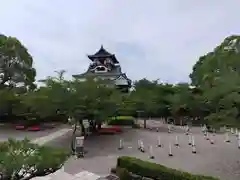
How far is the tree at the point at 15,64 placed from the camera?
25.5m

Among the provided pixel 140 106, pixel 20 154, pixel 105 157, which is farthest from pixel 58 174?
pixel 140 106

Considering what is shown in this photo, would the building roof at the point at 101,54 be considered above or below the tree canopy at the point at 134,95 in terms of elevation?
above

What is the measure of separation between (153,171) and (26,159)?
488 cm

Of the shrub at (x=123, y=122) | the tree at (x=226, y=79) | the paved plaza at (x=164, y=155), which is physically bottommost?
the paved plaza at (x=164, y=155)

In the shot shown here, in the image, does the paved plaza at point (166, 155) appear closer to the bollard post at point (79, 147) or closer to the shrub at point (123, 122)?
the bollard post at point (79, 147)

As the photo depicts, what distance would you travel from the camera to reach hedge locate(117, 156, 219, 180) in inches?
315

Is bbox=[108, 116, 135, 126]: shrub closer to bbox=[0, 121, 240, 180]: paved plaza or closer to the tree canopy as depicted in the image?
the tree canopy

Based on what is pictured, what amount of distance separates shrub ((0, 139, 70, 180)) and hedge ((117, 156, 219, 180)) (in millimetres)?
3699

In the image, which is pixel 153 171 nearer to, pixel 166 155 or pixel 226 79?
pixel 226 79

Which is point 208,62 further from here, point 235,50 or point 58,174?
point 58,174

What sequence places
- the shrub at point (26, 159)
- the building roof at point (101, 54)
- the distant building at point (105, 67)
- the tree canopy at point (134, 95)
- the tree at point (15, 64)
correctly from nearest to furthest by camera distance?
1. the shrub at point (26, 159)
2. the tree canopy at point (134, 95)
3. the tree at point (15, 64)
4. the distant building at point (105, 67)
5. the building roof at point (101, 54)

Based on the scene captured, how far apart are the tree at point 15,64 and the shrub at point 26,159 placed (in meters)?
22.1

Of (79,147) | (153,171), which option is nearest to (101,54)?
(79,147)

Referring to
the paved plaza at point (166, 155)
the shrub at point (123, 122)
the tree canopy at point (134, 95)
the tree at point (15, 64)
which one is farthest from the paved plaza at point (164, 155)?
the tree at point (15, 64)
